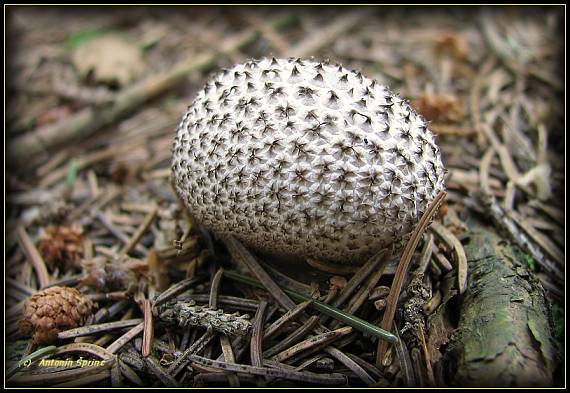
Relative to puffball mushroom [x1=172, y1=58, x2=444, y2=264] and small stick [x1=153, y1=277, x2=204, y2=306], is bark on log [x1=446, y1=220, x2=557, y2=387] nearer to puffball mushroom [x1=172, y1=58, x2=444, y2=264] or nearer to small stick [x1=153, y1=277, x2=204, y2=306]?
puffball mushroom [x1=172, y1=58, x2=444, y2=264]

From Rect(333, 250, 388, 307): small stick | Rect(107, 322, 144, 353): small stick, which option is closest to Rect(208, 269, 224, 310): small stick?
Rect(107, 322, 144, 353): small stick

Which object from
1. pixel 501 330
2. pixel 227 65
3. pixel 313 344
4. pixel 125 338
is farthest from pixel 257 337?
pixel 227 65

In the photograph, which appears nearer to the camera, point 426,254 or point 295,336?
point 295,336

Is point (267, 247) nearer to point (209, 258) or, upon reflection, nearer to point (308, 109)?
point (209, 258)

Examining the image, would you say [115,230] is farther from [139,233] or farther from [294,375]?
[294,375]

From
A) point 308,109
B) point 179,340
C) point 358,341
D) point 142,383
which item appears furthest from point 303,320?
point 308,109

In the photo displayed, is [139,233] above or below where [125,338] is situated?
above

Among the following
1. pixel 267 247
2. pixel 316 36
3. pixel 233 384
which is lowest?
pixel 233 384
